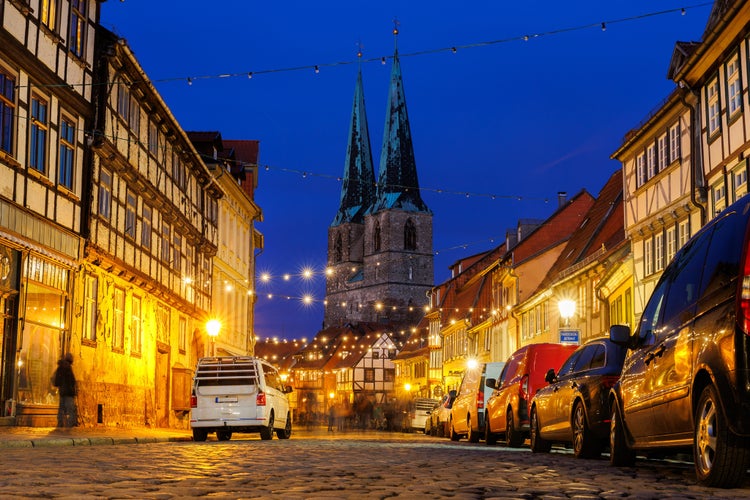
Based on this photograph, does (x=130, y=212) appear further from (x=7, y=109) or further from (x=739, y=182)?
(x=739, y=182)

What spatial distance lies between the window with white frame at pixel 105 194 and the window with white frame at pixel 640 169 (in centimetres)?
1561

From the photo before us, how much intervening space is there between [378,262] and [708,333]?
475ft

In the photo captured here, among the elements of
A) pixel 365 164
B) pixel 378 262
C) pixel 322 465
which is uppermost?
pixel 365 164

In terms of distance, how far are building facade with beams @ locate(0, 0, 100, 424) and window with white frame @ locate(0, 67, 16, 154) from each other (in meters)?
0.02

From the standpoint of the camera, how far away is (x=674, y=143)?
94.6 ft

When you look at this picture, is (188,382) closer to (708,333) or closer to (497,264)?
(497,264)

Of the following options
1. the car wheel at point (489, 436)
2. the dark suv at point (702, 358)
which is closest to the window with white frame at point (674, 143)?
the car wheel at point (489, 436)

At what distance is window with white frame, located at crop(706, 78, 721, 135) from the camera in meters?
25.2

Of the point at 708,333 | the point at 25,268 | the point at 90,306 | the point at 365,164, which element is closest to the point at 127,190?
the point at 90,306

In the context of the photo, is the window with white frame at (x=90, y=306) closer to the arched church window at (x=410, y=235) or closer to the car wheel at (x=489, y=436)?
the car wheel at (x=489, y=436)

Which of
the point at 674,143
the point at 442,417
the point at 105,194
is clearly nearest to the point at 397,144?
the point at 442,417

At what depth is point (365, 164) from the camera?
15038cm

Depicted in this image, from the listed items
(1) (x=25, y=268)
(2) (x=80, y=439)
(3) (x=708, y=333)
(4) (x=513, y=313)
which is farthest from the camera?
(4) (x=513, y=313)

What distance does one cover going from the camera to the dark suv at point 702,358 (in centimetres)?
737
